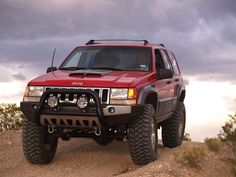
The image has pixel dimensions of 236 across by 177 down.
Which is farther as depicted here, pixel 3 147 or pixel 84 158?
pixel 3 147

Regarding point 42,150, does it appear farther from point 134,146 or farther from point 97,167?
point 134,146

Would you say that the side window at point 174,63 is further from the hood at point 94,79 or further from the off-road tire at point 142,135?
the off-road tire at point 142,135

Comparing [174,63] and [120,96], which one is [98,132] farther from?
[174,63]

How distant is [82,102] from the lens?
852 cm

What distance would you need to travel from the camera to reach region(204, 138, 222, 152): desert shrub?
10.3 meters

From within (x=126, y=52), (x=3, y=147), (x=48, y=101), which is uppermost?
(x=126, y=52)

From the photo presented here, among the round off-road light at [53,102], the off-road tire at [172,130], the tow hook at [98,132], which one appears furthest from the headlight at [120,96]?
the off-road tire at [172,130]

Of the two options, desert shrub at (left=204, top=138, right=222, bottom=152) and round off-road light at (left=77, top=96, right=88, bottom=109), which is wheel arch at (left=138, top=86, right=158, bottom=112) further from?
desert shrub at (left=204, top=138, right=222, bottom=152)

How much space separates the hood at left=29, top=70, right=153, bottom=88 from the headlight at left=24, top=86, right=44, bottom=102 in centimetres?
8

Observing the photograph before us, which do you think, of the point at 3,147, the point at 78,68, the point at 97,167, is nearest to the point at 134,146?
the point at 97,167

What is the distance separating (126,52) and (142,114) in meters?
1.75

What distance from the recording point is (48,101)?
873 cm

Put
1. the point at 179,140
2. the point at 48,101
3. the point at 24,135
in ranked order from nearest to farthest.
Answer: the point at 48,101
the point at 24,135
the point at 179,140

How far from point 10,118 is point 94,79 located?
329 inches
